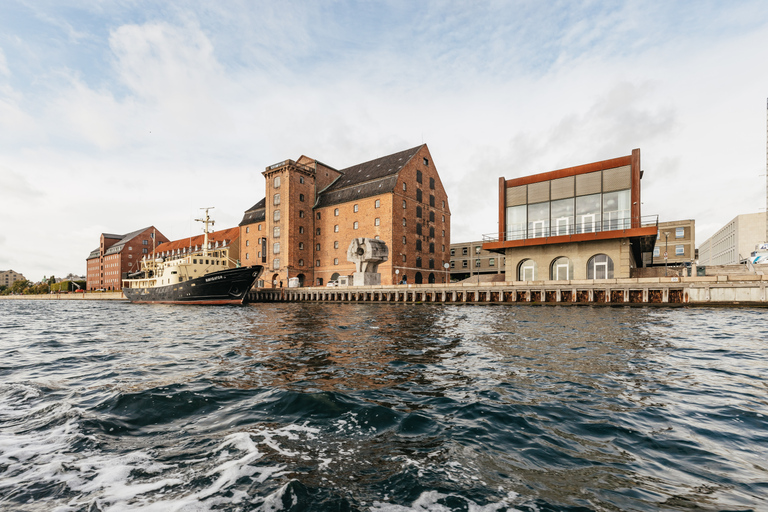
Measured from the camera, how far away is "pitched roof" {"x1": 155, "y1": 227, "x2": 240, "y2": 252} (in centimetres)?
7909

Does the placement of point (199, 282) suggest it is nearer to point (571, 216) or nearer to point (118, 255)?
point (571, 216)

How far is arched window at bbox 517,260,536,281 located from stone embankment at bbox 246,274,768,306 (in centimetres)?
558

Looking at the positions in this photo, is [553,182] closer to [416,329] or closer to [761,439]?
[416,329]

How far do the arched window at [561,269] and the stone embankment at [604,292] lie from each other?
5.23 meters

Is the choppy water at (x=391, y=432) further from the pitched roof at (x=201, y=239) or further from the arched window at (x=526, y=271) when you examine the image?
the pitched roof at (x=201, y=239)

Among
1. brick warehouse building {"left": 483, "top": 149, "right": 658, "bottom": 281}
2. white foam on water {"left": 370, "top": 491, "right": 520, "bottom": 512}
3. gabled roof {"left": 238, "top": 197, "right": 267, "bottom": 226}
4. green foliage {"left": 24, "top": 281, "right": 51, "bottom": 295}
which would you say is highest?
gabled roof {"left": 238, "top": 197, "right": 267, "bottom": 226}

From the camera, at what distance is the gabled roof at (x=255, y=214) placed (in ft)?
222

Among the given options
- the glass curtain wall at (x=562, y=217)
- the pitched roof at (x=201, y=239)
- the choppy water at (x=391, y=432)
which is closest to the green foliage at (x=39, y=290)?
the pitched roof at (x=201, y=239)

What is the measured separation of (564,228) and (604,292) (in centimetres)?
982

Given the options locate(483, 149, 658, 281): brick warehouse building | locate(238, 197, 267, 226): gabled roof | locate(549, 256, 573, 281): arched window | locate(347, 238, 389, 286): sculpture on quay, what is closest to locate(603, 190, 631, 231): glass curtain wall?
locate(483, 149, 658, 281): brick warehouse building

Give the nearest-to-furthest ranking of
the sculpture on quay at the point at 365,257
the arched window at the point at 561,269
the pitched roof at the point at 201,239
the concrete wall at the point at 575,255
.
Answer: the concrete wall at the point at 575,255
the arched window at the point at 561,269
the sculpture on quay at the point at 365,257
the pitched roof at the point at 201,239

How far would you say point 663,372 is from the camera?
7.27 m

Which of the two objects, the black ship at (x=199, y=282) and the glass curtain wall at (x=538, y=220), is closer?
the glass curtain wall at (x=538, y=220)

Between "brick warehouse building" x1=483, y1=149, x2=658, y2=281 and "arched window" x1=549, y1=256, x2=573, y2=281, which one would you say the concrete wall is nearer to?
"brick warehouse building" x1=483, y1=149, x2=658, y2=281
